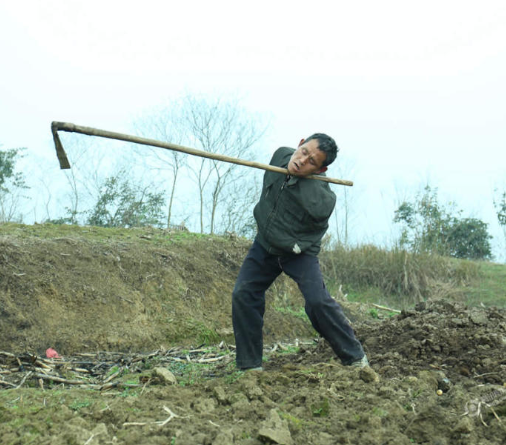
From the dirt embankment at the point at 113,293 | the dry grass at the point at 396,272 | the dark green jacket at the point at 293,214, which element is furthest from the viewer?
the dry grass at the point at 396,272

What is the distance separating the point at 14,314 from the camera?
21.6 feet

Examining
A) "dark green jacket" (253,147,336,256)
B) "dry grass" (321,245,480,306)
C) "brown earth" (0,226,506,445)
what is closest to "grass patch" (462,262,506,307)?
"dry grass" (321,245,480,306)

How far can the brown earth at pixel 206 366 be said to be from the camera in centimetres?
300

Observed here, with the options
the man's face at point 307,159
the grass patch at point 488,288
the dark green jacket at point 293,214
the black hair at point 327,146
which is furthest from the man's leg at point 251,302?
the grass patch at point 488,288

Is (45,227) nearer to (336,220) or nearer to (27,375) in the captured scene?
(27,375)

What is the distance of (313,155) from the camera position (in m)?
4.40

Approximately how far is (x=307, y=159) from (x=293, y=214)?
1.36ft

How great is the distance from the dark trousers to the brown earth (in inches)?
8.1

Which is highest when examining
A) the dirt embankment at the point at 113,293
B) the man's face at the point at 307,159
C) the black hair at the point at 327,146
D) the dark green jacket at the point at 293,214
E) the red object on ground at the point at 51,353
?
the black hair at the point at 327,146

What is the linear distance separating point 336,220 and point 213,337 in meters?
11.9

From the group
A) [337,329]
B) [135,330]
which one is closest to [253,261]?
[337,329]

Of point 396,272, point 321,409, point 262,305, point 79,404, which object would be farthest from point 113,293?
point 396,272

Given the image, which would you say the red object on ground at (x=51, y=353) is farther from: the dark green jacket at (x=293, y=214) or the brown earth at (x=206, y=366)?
the dark green jacket at (x=293, y=214)

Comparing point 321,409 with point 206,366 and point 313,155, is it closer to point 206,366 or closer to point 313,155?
point 313,155
